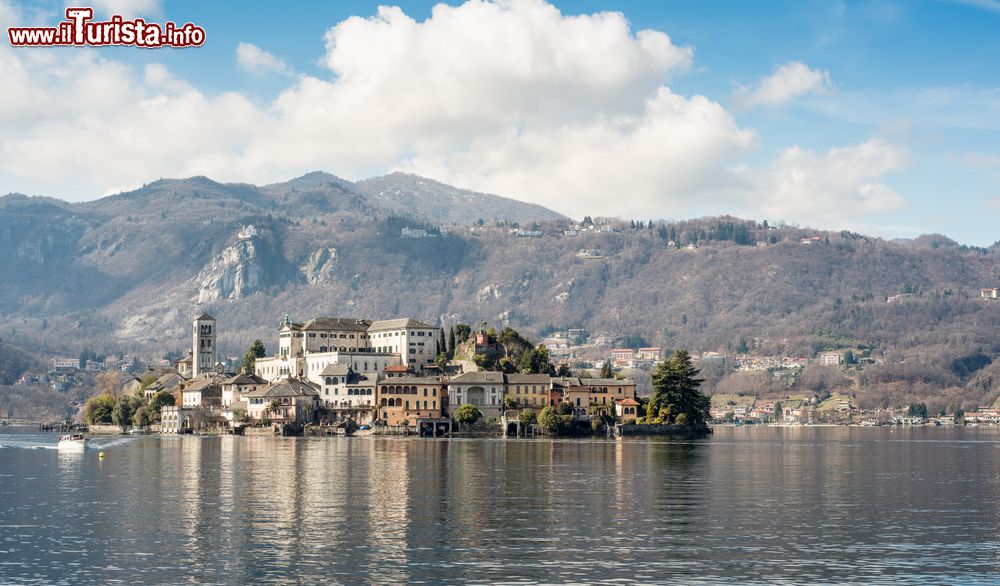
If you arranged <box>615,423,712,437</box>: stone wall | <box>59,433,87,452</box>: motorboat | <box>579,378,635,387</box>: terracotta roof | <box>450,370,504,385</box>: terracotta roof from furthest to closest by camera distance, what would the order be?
<box>579,378,635,387</box>: terracotta roof → <box>450,370,504,385</box>: terracotta roof → <box>615,423,712,437</box>: stone wall → <box>59,433,87,452</box>: motorboat

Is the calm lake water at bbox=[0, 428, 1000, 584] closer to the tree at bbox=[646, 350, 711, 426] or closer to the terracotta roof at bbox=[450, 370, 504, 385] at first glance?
the terracotta roof at bbox=[450, 370, 504, 385]

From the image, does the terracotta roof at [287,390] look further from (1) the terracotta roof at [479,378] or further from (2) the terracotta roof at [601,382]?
(2) the terracotta roof at [601,382]

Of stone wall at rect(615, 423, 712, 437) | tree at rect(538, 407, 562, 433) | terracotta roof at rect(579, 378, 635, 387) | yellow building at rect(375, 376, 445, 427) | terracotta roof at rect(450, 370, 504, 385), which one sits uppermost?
terracotta roof at rect(450, 370, 504, 385)

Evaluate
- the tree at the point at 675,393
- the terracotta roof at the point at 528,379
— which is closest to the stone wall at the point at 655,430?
the tree at the point at 675,393

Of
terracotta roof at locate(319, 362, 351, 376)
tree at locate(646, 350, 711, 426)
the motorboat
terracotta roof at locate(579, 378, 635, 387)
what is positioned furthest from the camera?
terracotta roof at locate(319, 362, 351, 376)

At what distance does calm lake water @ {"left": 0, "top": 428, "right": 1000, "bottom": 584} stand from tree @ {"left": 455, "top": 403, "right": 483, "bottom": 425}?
191 ft

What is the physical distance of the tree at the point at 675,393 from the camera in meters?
186

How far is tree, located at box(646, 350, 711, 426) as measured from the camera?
609ft

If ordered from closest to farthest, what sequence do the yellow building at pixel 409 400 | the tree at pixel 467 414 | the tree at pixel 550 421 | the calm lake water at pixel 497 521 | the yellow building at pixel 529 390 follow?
the calm lake water at pixel 497 521
the tree at pixel 550 421
the tree at pixel 467 414
the yellow building at pixel 409 400
the yellow building at pixel 529 390

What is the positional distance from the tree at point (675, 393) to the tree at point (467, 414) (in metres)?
23.7

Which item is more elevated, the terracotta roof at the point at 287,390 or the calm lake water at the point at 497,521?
the terracotta roof at the point at 287,390

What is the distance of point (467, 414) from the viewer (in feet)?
593

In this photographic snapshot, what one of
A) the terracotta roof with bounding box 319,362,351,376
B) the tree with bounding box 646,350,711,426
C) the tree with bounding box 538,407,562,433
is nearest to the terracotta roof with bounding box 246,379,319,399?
the terracotta roof with bounding box 319,362,351,376

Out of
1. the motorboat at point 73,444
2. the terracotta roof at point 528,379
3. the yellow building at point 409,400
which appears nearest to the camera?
the motorboat at point 73,444
